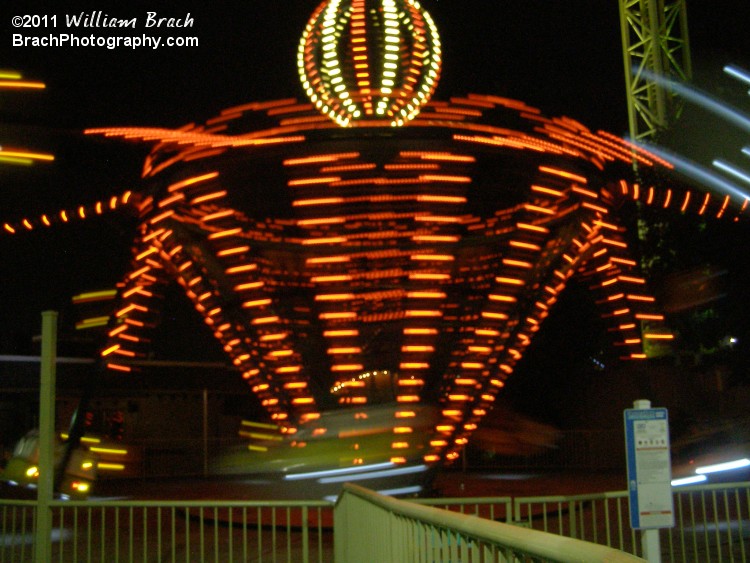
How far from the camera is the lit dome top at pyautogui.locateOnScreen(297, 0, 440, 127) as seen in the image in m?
11.2

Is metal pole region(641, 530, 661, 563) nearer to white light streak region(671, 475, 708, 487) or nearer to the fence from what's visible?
the fence

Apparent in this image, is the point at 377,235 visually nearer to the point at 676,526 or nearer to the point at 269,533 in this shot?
the point at 269,533

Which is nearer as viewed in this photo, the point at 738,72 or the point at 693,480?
the point at 738,72

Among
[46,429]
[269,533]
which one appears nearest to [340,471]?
[269,533]

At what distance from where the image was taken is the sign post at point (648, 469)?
686 cm

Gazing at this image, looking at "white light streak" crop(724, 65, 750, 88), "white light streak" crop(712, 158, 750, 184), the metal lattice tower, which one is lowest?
"white light streak" crop(712, 158, 750, 184)

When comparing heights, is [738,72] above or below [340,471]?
above

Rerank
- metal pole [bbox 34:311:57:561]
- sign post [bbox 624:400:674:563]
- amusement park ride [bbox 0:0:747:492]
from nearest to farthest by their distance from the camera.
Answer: sign post [bbox 624:400:674:563] → metal pole [bbox 34:311:57:561] → amusement park ride [bbox 0:0:747:492]

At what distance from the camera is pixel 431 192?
1306cm

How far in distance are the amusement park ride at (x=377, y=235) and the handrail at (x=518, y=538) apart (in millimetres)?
7565

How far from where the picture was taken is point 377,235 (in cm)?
1338

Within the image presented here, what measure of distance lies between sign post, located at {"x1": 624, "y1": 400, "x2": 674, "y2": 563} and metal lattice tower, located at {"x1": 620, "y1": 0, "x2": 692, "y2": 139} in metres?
14.6

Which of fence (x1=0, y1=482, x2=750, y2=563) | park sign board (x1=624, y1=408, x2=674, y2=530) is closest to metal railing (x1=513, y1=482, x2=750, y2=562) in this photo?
fence (x1=0, y1=482, x2=750, y2=563)

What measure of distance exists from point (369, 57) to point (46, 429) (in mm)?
5465
